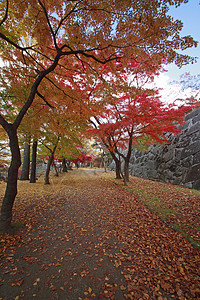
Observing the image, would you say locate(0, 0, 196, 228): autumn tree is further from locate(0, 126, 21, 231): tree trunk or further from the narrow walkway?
the narrow walkway

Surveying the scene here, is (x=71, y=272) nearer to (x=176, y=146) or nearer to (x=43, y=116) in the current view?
(x=43, y=116)

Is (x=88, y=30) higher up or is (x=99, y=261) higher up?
(x=88, y=30)

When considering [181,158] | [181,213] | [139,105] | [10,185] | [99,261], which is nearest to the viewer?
[99,261]

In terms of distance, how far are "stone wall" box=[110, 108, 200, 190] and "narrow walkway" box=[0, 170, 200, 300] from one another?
5701mm

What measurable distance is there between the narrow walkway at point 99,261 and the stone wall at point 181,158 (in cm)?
570

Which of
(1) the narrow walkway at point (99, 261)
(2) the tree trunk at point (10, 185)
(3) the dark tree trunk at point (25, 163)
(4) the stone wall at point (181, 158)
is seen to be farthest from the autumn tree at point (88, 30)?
(3) the dark tree trunk at point (25, 163)

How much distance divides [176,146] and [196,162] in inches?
86.7

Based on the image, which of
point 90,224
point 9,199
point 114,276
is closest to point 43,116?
point 9,199

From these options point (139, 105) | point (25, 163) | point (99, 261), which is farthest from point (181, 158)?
point (25, 163)

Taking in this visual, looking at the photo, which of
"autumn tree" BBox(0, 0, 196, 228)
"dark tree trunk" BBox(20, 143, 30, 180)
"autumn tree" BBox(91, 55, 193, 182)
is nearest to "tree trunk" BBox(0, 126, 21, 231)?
"autumn tree" BBox(0, 0, 196, 228)

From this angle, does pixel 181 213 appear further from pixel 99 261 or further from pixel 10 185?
pixel 10 185

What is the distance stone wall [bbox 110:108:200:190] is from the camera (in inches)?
324

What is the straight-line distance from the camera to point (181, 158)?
926 cm

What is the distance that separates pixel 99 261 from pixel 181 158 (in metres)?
8.93
